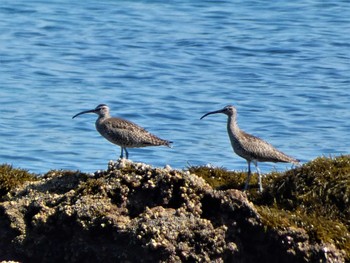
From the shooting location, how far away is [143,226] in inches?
397

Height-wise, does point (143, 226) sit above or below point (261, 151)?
above

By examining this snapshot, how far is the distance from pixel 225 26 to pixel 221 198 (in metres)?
25.5

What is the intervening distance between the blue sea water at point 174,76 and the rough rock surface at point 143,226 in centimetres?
860

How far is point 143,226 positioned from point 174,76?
773 inches

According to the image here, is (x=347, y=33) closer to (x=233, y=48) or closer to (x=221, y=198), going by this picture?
(x=233, y=48)

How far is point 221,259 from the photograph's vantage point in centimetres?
1017

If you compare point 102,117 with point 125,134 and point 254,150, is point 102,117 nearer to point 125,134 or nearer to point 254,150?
point 125,134

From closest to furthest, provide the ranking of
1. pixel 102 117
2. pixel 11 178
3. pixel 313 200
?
pixel 313 200 → pixel 11 178 → pixel 102 117

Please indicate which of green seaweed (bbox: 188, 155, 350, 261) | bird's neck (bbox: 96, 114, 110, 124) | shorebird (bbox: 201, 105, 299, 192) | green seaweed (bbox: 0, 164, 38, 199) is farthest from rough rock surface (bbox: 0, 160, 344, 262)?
bird's neck (bbox: 96, 114, 110, 124)

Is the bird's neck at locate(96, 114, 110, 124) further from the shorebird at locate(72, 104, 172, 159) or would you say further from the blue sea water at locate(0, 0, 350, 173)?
the blue sea water at locate(0, 0, 350, 173)

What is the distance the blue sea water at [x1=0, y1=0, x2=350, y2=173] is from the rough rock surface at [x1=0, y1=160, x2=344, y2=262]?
8.60 meters

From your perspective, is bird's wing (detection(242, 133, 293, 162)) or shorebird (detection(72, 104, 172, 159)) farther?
shorebird (detection(72, 104, 172, 159))

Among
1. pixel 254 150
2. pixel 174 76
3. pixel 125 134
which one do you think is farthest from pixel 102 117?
pixel 174 76

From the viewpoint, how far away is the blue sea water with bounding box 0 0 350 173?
23.5 m
